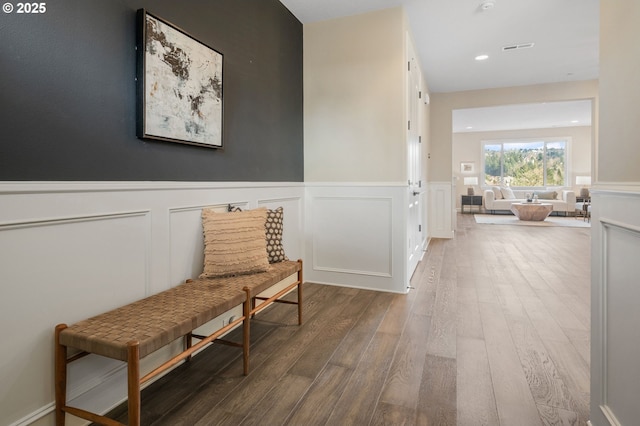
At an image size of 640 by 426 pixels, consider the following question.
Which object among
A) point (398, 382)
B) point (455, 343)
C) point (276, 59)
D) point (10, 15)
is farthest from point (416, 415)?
point (276, 59)

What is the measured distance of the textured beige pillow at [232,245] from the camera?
6.49 feet

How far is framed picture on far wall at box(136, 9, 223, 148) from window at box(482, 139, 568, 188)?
12.0m

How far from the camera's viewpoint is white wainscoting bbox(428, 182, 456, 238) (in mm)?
6375

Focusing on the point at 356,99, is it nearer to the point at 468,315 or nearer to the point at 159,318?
the point at 468,315

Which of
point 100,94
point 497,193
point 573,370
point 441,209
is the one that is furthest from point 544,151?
point 100,94

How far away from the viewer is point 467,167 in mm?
12391

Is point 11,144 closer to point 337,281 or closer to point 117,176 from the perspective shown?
point 117,176

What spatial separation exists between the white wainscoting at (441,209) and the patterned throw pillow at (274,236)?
15.1 ft

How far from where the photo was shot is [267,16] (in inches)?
109

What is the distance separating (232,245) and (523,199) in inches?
465

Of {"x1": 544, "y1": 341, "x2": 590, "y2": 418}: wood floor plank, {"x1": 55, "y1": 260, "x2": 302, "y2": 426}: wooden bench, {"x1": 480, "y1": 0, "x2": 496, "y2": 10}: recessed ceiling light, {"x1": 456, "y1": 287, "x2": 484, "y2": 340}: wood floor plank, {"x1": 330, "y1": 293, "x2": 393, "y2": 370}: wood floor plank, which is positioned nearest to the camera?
{"x1": 55, "y1": 260, "x2": 302, "y2": 426}: wooden bench

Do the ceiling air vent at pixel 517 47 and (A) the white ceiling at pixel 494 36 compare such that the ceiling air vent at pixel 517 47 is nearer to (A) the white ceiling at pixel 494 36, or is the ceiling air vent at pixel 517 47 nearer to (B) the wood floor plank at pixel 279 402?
(A) the white ceiling at pixel 494 36

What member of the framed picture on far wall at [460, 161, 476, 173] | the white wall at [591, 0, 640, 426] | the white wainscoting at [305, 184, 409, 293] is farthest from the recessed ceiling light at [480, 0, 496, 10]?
the framed picture on far wall at [460, 161, 476, 173]

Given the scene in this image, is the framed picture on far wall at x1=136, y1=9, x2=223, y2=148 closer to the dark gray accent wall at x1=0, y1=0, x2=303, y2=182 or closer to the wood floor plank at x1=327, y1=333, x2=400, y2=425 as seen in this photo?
the dark gray accent wall at x1=0, y1=0, x2=303, y2=182
